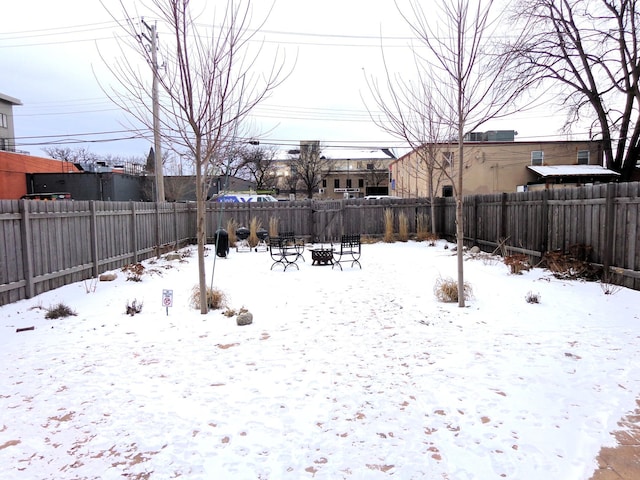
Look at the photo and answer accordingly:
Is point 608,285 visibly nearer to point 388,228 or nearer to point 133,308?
point 133,308

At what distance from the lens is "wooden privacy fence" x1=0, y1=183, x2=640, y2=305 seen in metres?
6.45

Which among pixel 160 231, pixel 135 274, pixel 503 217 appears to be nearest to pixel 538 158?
pixel 503 217

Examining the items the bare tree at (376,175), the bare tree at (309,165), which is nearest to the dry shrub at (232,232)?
the bare tree at (309,165)

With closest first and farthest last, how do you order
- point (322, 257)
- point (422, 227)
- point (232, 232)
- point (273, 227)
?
point (322, 257) → point (232, 232) → point (273, 227) → point (422, 227)

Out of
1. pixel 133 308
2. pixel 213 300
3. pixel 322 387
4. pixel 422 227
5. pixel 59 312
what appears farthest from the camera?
pixel 422 227

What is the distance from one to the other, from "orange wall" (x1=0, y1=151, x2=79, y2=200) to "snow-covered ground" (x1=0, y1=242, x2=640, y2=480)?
25.2 m

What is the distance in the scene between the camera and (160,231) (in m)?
12.6

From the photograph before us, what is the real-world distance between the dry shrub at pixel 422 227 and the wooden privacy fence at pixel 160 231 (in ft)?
7.39

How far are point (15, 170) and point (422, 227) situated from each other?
2696cm

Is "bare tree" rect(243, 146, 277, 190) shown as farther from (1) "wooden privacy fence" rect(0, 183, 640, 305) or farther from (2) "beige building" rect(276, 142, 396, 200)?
(1) "wooden privacy fence" rect(0, 183, 640, 305)

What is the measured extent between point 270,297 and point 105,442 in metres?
4.20

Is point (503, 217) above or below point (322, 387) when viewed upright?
above

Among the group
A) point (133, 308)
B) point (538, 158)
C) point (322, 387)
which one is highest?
point (538, 158)

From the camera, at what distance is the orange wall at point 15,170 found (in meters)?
26.1
